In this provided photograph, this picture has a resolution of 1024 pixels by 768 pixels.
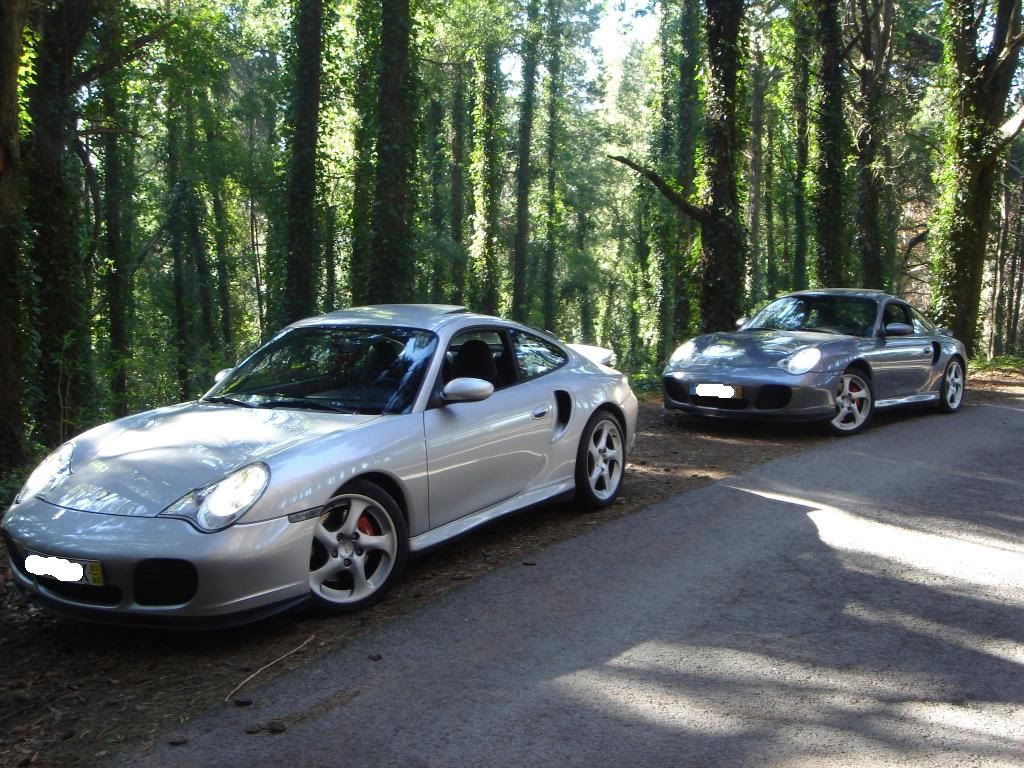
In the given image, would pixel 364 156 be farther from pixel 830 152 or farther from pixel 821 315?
pixel 821 315

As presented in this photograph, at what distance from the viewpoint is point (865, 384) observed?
1102 cm

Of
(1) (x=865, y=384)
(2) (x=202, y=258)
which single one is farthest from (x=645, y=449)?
(2) (x=202, y=258)

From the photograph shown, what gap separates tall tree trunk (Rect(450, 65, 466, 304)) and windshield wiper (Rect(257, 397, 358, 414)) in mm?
39988

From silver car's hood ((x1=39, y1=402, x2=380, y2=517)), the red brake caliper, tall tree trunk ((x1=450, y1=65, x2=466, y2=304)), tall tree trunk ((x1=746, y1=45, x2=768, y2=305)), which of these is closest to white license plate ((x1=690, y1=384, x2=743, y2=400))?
silver car's hood ((x1=39, y1=402, x2=380, y2=517))

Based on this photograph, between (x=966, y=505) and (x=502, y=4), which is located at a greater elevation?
(x=502, y=4)

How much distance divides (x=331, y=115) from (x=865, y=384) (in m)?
26.7

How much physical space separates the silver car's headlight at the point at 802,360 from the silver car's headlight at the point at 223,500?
23.3ft

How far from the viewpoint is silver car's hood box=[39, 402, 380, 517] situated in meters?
4.55

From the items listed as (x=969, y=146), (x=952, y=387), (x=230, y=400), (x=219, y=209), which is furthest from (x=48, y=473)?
(x=219, y=209)

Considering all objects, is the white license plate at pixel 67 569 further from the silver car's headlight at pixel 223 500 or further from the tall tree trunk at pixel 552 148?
the tall tree trunk at pixel 552 148

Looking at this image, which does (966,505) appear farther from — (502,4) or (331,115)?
(502,4)

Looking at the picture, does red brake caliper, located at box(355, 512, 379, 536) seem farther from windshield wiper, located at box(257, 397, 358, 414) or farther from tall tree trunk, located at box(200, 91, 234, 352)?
tall tree trunk, located at box(200, 91, 234, 352)

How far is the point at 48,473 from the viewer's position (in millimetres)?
5008

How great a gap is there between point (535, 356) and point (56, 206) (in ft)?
33.1
